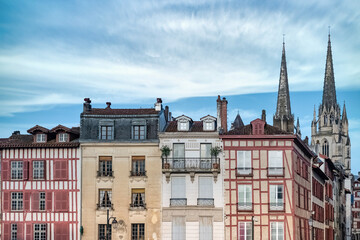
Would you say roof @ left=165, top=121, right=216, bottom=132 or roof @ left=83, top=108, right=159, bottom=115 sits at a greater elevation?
roof @ left=83, top=108, right=159, bottom=115

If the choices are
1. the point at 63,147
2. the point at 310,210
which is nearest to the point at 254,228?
the point at 310,210

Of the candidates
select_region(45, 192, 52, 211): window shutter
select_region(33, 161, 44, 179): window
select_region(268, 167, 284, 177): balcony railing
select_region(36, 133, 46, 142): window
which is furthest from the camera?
Result: select_region(36, 133, 46, 142): window

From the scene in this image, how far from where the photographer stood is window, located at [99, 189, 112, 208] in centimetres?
4997

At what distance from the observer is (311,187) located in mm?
58375

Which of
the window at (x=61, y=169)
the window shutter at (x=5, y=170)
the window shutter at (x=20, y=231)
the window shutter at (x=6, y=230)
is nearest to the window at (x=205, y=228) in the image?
the window at (x=61, y=169)

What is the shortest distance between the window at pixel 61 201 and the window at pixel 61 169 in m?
1.12

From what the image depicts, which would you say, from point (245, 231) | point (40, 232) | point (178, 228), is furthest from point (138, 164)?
point (245, 231)

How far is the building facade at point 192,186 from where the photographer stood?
49.3m

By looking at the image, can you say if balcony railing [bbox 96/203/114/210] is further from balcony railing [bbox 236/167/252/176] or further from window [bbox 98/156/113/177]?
balcony railing [bbox 236/167/252/176]

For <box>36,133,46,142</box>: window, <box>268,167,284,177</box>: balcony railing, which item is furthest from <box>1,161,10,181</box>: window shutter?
<box>268,167,284,177</box>: balcony railing

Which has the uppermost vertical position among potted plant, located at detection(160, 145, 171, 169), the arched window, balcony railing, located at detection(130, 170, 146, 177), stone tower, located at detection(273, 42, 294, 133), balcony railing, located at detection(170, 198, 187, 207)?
stone tower, located at detection(273, 42, 294, 133)

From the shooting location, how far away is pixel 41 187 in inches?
1987

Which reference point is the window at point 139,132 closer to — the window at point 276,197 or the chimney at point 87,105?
the chimney at point 87,105

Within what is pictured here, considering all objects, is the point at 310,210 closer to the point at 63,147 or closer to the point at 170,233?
the point at 170,233
